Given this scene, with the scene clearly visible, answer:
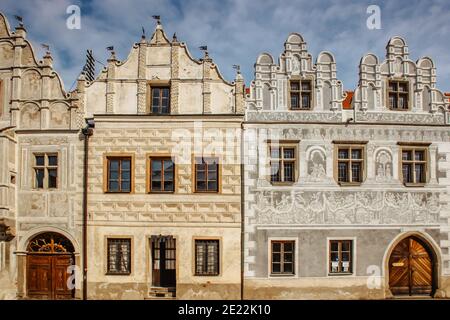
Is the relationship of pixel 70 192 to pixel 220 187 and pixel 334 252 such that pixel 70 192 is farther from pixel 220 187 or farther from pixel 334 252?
pixel 334 252

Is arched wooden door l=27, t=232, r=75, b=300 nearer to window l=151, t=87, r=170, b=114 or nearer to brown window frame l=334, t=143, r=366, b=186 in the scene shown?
window l=151, t=87, r=170, b=114

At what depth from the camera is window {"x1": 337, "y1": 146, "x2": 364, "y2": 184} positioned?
15469 millimetres

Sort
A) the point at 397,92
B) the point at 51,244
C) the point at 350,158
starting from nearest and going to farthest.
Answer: the point at 51,244 < the point at 350,158 < the point at 397,92

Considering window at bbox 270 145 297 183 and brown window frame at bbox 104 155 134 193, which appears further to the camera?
window at bbox 270 145 297 183

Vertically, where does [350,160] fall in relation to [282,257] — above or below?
above

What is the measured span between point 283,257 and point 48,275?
29.3ft

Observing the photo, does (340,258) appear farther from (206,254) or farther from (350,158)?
(206,254)

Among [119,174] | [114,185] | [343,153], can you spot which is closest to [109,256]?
[114,185]

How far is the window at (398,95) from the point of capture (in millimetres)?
15875

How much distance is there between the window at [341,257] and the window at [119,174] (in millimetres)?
8180

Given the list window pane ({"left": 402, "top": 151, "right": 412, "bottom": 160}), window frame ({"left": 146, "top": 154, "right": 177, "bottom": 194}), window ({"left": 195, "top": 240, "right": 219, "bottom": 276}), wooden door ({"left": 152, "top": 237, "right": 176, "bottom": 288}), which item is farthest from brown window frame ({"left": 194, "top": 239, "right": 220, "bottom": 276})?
window pane ({"left": 402, "top": 151, "right": 412, "bottom": 160})

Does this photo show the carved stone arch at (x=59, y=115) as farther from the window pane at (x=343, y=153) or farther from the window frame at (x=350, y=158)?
the window pane at (x=343, y=153)

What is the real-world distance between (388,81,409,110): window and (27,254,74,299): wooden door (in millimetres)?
13960

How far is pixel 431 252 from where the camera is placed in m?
15.5
